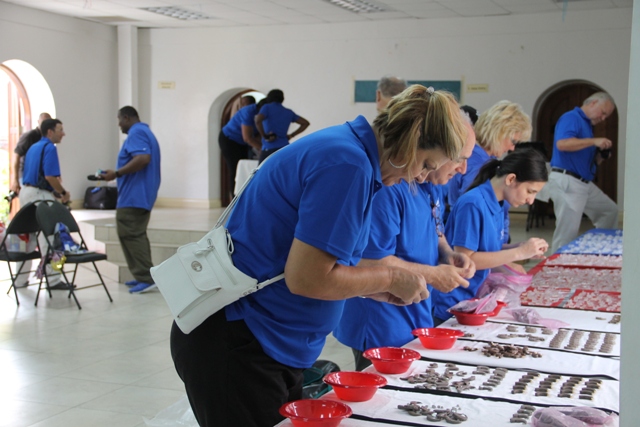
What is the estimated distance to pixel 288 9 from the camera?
11.1 metres

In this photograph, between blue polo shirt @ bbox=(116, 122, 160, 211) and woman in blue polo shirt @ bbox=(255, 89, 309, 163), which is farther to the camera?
woman in blue polo shirt @ bbox=(255, 89, 309, 163)

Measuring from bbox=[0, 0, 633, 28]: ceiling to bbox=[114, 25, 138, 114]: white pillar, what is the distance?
0.64 meters

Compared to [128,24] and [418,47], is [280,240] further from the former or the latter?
[128,24]

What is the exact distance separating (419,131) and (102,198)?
36.8 ft

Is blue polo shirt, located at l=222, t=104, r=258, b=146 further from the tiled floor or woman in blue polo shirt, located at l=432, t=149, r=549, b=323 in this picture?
woman in blue polo shirt, located at l=432, t=149, r=549, b=323

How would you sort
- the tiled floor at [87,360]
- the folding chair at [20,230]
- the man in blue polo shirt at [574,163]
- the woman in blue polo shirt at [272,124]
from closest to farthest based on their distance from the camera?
the tiled floor at [87,360] < the folding chair at [20,230] < the man in blue polo shirt at [574,163] < the woman in blue polo shirt at [272,124]

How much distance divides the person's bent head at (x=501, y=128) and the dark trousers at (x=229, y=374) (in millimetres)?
2627

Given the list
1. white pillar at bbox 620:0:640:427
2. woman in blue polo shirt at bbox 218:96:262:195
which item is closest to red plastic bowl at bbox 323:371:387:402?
white pillar at bbox 620:0:640:427

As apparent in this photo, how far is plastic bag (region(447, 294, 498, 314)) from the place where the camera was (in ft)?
9.59

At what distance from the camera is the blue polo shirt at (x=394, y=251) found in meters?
2.46

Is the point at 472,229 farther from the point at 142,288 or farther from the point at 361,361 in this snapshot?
the point at 142,288

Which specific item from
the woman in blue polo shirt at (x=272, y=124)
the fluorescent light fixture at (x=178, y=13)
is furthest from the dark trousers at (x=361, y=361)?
the fluorescent light fixture at (x=178, y=13)

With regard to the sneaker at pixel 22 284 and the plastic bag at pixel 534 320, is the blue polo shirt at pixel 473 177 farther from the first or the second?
A: the sneaker at pixel 22 284

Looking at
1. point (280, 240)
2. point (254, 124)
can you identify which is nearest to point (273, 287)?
point (280, 240)
